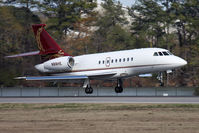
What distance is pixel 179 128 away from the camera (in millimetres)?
16469

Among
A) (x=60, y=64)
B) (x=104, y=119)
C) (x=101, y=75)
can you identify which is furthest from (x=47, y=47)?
(x=104, y=119)

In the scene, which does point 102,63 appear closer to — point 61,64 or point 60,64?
point 61,64

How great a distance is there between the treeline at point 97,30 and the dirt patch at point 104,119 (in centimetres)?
3179

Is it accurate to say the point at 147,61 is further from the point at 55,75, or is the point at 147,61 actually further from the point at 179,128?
the point at 179,128

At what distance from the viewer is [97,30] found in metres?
74.5

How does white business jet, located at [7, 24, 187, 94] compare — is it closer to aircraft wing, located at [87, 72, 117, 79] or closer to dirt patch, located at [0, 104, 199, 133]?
aircraft wing, located at [87, 72, 117, 79]

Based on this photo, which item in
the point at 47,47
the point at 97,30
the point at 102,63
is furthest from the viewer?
the point at 97,30

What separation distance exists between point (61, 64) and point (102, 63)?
165 inches

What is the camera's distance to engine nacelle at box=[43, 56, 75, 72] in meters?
38.3

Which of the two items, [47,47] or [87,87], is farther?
[47,47]

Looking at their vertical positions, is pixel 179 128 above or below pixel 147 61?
below

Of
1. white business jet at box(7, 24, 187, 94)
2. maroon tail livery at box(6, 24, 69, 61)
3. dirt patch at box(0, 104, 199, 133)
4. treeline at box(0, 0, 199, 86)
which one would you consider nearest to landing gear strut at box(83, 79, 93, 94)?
white business jet at box(7, 24, 187, 94)

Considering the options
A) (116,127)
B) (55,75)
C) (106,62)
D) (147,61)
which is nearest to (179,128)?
(116,127)

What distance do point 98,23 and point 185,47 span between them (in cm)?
2088
